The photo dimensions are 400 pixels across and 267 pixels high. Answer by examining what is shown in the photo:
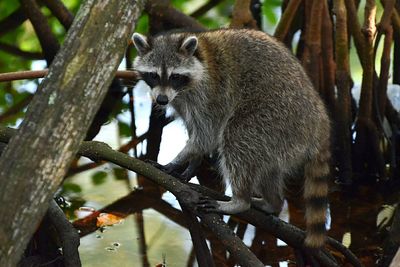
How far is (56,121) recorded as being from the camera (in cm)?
270

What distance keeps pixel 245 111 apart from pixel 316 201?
687mm

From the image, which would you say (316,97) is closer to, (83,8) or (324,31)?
(324,31)

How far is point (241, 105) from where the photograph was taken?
5.04m

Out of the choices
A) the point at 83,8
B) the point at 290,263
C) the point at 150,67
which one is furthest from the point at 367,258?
the point at 83,8

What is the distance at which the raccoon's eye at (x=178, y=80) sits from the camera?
5.17 meters

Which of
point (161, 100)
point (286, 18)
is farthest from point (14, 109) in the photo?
point (161, 100)

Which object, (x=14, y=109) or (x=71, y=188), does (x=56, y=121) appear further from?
(x=14, y=109)

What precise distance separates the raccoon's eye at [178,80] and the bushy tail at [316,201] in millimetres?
906

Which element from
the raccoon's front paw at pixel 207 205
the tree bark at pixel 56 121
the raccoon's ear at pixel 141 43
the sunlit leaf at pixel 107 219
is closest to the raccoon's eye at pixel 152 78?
the raccoon's ear at pixel 141 43

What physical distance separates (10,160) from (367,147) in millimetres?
4787

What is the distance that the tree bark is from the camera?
2.67 metres

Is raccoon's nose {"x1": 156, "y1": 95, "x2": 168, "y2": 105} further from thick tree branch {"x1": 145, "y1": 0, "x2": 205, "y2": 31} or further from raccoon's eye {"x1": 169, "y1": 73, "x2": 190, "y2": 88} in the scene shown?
thick tree branch {"x1": 145, "y1": 0, "x2": 205, "y2": 31}

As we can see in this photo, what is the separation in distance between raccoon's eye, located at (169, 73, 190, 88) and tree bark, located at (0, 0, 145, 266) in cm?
231

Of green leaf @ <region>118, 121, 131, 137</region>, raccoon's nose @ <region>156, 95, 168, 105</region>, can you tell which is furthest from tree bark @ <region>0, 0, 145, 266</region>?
green leaf @ <region>118, 121, 131, 137</region>
